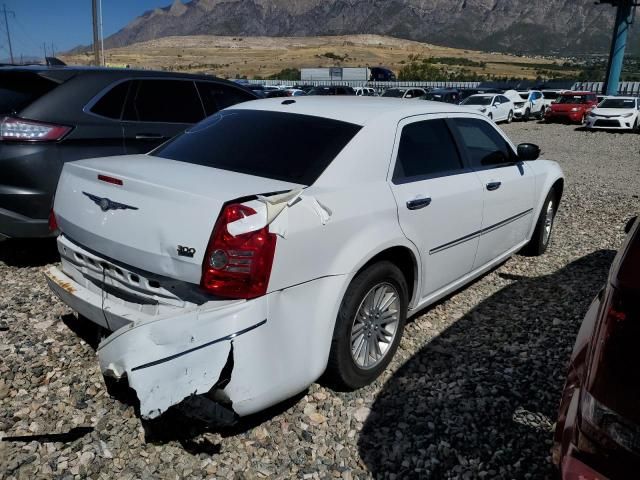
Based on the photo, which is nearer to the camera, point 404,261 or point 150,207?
point 150,207

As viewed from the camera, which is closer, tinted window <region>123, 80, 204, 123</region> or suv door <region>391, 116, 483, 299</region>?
suv door <region>391, 116, 483, 299</region>

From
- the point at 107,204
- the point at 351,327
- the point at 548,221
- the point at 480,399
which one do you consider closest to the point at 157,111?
the point at 107,204

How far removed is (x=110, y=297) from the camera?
2.74 metres

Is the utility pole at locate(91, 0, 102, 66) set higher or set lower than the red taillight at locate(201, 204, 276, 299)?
higher

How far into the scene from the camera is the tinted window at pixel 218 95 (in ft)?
18.5

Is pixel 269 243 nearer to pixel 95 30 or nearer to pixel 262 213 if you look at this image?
pixel 262 213

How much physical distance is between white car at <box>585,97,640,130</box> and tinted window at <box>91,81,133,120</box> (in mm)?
20225

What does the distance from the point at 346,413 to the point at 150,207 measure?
1.50 meters

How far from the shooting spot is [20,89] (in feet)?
14.5

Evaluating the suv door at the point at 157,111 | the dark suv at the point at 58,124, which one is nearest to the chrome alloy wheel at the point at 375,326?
the dark suv at the point at 58,124

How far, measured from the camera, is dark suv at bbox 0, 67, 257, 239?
4.17m

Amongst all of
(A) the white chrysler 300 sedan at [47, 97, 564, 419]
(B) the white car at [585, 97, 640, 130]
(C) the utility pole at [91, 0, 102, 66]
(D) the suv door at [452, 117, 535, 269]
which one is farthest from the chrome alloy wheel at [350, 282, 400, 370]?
(B) the white car at [585, 97, 640, 130]

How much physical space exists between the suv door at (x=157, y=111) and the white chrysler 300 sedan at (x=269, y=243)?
151 cm

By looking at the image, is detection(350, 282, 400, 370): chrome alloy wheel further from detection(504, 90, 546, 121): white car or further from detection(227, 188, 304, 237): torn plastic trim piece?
detection(504, 90, 546, 121): white car
